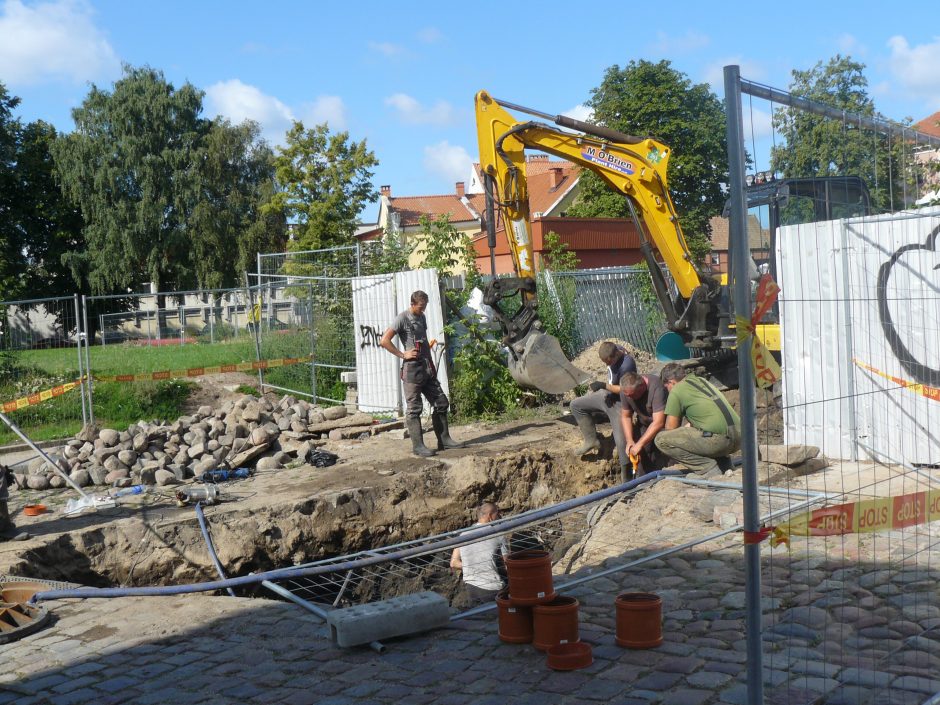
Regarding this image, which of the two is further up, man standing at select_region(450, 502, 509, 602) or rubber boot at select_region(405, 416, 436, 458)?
rubber boot at select_region(405, 416, 436, 458)

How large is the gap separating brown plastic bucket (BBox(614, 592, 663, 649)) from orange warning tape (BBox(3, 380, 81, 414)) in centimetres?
1151

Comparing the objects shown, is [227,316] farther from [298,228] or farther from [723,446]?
[298,228]

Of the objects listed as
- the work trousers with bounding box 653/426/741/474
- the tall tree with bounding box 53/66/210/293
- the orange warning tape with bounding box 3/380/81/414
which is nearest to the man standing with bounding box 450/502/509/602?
the work trousers with bounding box 653/426/741/474

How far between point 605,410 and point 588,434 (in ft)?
2.28

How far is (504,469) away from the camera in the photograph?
10844 mm

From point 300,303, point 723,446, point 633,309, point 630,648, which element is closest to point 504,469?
point 723,446

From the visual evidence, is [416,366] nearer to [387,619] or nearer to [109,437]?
[109,437]

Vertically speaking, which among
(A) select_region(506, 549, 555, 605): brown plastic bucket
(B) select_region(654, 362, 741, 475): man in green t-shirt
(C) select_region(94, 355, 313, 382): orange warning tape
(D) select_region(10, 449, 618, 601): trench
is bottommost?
(D) select_region(10, 449, 618, 601): trench

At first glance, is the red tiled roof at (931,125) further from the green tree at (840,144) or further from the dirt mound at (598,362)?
the dirt mound at (598,362)

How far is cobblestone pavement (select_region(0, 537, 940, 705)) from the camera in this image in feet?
14.4

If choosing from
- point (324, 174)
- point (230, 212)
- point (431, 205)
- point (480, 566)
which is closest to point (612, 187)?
point (480, 566)

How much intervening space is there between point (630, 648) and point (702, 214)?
120 ft

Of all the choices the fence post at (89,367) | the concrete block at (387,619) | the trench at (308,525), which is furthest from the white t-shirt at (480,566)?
the fence post at (89,367)

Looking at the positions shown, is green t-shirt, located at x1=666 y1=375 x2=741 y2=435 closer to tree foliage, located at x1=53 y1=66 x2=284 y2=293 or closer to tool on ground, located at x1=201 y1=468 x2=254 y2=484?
tool on ground, located at x1=201 y1=468 x2=254 y2=484
